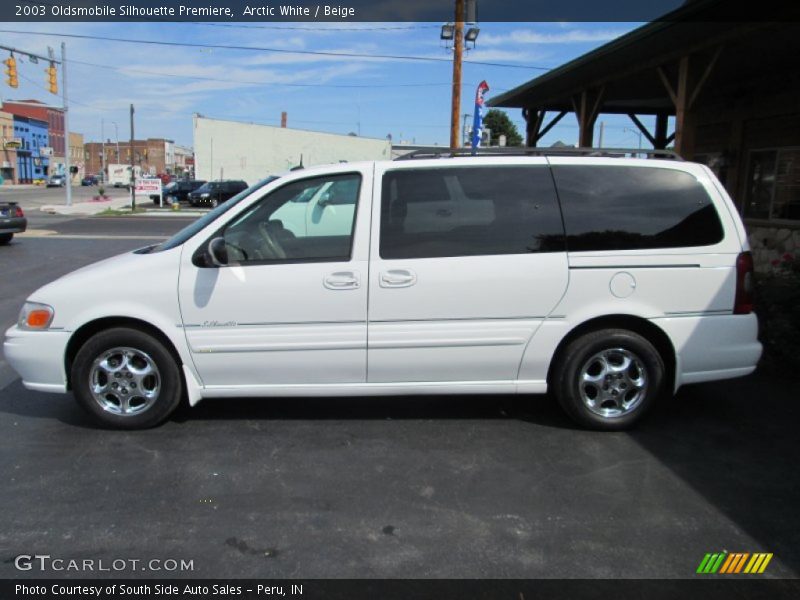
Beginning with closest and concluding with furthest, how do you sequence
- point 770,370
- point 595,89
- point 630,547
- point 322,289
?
point 630,547
point 322,289
point 770,370
point 595,89

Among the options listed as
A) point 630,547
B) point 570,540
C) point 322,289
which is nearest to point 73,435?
point 322,289

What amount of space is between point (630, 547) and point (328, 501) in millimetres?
1540

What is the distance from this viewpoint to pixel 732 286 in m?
4.24

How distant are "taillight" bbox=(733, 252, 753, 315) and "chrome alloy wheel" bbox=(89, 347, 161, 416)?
12.9ft

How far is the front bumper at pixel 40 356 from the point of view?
4.17 meters

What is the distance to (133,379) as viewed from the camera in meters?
4.21

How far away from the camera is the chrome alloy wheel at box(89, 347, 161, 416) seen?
4199mm

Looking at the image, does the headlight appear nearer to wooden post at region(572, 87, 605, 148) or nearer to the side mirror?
the side mirror

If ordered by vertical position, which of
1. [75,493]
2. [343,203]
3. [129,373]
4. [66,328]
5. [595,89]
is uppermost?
[595,89]

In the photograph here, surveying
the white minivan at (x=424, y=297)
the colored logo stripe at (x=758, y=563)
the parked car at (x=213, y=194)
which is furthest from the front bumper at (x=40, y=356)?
the parked car at (x=213, y=194)

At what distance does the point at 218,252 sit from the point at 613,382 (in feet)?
9.06

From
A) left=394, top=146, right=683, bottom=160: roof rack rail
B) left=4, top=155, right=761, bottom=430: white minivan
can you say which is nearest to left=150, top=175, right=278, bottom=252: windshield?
left=4, top=155, right=761, bottom=430: white minivan

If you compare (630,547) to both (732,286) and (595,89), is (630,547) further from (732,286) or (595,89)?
(595,89)

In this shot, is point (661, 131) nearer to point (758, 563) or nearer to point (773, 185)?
point (773, 185)
